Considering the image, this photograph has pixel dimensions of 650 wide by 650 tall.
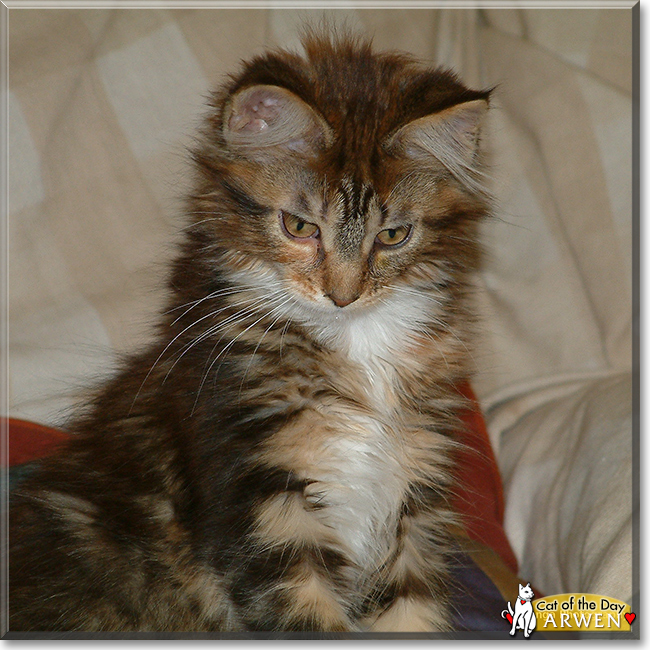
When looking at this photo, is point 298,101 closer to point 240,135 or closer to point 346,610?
point 240,135

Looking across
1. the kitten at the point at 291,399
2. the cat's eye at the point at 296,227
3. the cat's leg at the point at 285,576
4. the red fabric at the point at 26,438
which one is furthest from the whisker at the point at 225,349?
the red fabric at the point at 26,438

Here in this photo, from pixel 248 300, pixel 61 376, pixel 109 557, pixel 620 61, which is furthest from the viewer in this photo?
pixel 620 61

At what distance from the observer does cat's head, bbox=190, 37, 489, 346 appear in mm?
1379

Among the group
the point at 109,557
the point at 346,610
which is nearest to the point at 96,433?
the point at 109,557

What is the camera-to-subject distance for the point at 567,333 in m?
2.48

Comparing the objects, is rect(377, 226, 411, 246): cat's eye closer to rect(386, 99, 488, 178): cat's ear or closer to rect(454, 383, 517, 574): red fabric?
rect(386, 99, 488, 178): cat's ear

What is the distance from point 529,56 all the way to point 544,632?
1.89m

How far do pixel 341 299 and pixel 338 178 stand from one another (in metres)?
0.24

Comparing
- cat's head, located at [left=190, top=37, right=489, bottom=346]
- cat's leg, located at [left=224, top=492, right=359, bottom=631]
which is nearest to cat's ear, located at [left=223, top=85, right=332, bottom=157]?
cat's head, located at [left=190, top=37, right=489, bottom=346]

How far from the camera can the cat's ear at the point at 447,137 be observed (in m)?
1.35

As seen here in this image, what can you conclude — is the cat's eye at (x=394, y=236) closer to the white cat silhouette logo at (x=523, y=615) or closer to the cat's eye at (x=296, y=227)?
the cat's eye at (x=296, y=227)

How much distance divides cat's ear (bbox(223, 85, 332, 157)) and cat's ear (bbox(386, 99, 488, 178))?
16 centimetres

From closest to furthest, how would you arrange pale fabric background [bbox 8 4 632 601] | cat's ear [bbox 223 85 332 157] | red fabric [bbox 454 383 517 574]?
cat's ear [bbox 223 85 332 157], red fabric [bbox 454 383 517 574], pale fabric background [bbox 8 4 632 601]

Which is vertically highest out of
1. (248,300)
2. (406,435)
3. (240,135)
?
(240,135)
